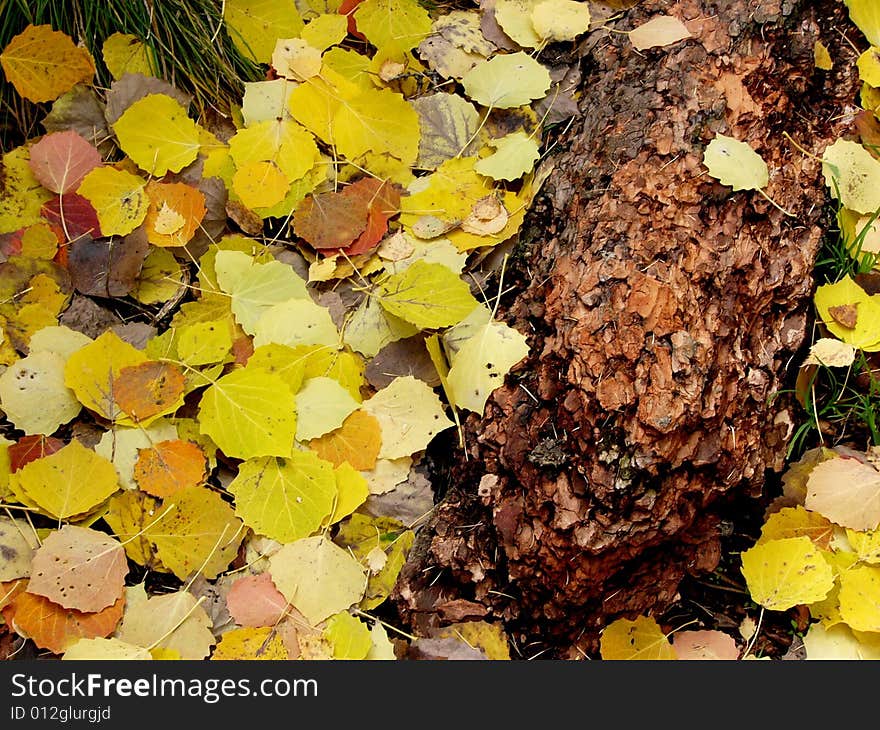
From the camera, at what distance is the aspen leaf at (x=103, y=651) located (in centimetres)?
121

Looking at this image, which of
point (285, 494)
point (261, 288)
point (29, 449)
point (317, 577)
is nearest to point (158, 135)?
point (261, 288)

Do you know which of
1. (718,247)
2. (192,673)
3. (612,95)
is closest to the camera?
(192,673)

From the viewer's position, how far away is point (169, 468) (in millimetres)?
1356

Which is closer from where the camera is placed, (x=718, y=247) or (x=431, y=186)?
(x=718, y=247)

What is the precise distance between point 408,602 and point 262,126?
0.81 m

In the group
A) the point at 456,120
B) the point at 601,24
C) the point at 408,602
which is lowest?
the point at 408,602

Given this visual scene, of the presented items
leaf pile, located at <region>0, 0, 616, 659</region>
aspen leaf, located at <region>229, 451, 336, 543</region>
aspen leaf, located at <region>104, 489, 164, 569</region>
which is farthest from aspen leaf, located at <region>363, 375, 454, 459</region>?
aspen leaf, located at <region>104, 489, 164, 569</region>

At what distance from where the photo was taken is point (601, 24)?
1.61 meters

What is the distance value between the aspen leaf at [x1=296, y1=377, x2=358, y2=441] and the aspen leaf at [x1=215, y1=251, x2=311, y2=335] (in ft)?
0.52

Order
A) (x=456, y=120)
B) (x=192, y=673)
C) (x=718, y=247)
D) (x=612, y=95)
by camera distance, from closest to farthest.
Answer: (x=192, y=673) < (x=718, y=247) < (x=612, y=95) < (x=456, y=120)

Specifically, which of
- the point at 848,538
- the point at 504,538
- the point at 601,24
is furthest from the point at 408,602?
the point at 601,24

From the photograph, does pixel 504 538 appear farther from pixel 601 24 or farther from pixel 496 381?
pixel 601 24

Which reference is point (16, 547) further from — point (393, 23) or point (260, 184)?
point (393, 23)

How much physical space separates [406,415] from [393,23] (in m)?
0.74
